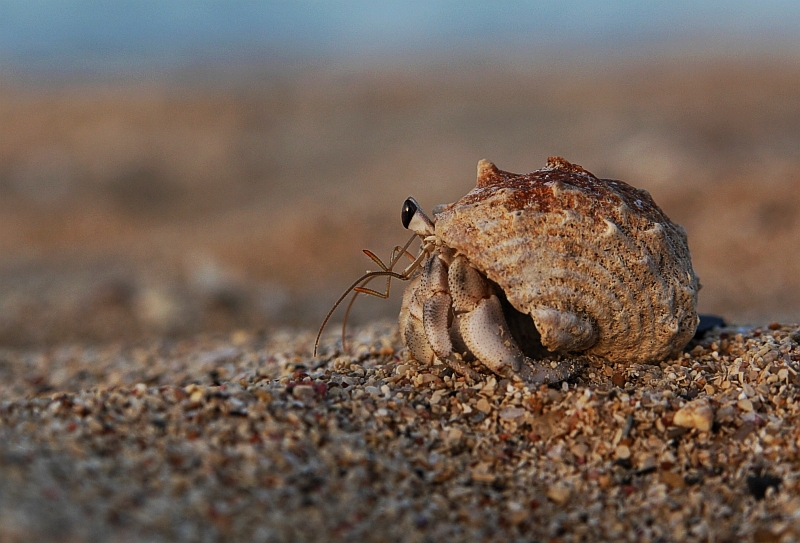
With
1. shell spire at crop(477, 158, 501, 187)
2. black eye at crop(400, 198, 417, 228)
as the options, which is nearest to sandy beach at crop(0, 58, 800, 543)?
black eye at crop(400, 198, 417, 228)

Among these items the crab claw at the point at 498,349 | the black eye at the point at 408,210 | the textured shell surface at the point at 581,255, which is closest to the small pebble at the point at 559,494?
the crab claw at the point at 498,349

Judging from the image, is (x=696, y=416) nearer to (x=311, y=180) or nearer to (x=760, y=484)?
(x=760, y=484)

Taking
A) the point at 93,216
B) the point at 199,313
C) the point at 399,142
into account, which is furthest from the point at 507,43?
the point at 199,313

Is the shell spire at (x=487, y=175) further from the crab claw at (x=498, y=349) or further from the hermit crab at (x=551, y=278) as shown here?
the crab claw at (x=498, y=349)

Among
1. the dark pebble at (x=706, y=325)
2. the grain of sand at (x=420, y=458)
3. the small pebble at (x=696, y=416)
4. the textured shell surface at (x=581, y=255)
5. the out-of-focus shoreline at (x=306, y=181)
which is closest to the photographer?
the grain of sand at (x=420, y=458)

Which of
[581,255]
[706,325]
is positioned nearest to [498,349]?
[581,255]

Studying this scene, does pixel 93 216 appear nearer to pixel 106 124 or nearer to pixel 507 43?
pixel 106 124

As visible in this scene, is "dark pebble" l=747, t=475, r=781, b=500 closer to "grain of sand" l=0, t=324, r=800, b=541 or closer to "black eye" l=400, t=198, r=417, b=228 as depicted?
"grain of sand" l=0, t=324, r=800, b=541
